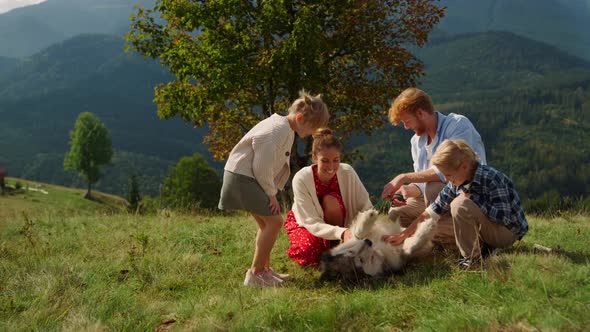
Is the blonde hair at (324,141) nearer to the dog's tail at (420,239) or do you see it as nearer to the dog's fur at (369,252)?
the dog's fur at (369,252)

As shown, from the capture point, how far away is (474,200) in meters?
4.76

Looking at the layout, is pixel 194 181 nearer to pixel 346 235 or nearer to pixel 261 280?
pixel 261 280

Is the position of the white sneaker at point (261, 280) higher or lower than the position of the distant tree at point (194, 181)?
higher

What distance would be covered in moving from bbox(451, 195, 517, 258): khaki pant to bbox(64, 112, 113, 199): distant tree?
7590 centimetres

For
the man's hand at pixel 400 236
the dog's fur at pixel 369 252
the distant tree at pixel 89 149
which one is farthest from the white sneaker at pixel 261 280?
the distant tree at pixel 89 149

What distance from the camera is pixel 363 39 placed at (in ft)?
59.0

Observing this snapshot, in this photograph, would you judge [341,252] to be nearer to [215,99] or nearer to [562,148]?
[215,99]

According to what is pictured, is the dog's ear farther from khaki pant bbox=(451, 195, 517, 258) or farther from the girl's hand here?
khaki pant bbox=(451, 195, 517, 258)

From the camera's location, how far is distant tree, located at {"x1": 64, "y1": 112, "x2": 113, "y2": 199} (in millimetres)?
73250

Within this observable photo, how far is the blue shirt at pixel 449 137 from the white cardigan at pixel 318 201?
848 mm

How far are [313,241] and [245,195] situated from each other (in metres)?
1.13

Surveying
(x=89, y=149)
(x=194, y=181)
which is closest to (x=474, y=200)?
A: (x=194, y=181)

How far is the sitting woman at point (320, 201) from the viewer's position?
5426 millimetres

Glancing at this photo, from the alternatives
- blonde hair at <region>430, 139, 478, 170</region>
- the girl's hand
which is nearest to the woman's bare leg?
the girl's hand
